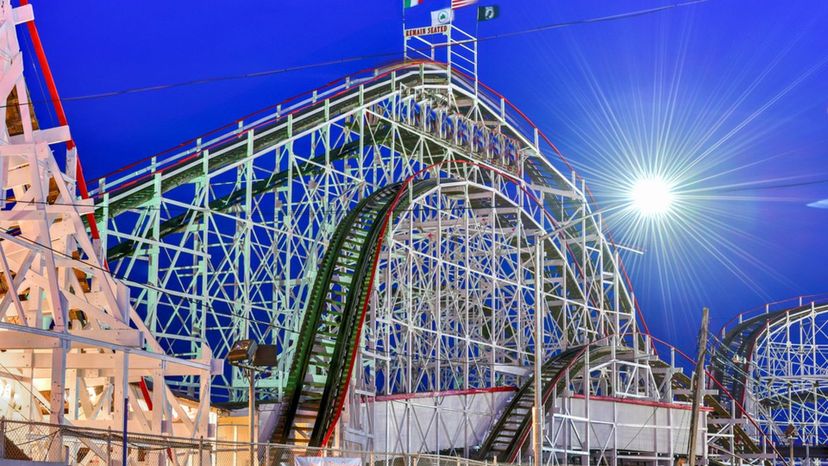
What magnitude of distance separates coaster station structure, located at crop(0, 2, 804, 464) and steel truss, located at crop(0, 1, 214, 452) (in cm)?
5

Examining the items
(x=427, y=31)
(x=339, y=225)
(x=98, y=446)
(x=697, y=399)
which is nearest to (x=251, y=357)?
(x=98, y=446)

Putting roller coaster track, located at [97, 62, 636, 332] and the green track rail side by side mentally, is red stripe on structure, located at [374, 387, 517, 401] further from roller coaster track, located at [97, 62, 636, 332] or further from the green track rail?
roller coaster track, located at [97, 62, 636, 332]

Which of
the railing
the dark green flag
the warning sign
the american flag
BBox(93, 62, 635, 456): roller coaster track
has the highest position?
the warning sign

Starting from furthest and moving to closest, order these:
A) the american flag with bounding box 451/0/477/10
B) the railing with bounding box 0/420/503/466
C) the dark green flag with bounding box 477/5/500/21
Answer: the american flag with bounding box 451/0/477/10
the dark green flag with bounding box 477/5/500/21
the railing with bounding box 0/420/503/466

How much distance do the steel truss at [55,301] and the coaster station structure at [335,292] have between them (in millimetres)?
49

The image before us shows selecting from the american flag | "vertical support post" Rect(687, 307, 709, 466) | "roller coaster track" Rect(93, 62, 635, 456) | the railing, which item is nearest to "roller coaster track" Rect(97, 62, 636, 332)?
"roller coaster track" Rect(93, 62, 635, 456)

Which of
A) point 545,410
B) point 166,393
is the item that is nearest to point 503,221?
point 545,410

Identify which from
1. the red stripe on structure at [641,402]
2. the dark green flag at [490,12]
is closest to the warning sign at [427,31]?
the dark green flag at [490,12]

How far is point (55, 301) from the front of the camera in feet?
64.4

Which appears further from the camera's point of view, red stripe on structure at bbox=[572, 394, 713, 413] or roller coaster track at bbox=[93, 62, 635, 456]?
red stripe on structure at bbox=[572, 394, 713, 413]

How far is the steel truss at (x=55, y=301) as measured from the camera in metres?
19.8

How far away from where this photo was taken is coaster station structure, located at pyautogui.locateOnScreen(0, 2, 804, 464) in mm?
21828

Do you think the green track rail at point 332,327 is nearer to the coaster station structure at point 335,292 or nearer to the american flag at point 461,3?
the coaster station structure at point 335,292

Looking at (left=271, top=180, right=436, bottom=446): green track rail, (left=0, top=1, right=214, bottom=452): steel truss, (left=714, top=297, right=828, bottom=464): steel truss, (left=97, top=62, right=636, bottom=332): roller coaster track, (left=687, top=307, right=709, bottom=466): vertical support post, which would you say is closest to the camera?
(left=0, top=1, right=214, bottom=452): steel truss
